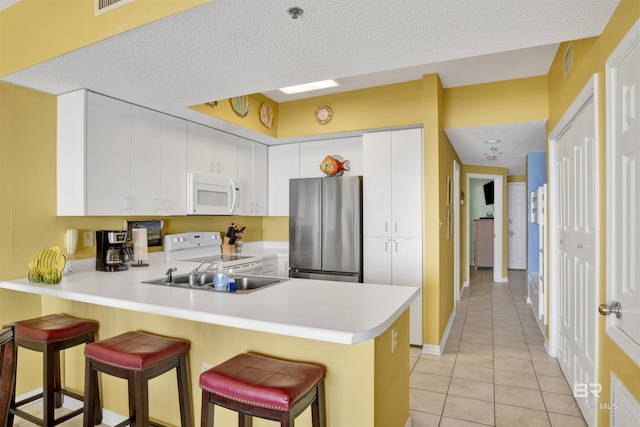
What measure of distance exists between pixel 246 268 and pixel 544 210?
10.4 ft

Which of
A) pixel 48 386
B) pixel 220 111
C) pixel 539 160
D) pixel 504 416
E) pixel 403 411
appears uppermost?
pixel 220 111

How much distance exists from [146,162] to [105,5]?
139cm

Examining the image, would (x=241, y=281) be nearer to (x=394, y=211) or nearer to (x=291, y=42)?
(x=291, y=42)

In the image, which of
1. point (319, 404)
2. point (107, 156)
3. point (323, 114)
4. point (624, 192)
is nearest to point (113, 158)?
point (107, 156)

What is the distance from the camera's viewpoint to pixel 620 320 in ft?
5.22

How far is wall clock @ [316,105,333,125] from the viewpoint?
4.14 meters

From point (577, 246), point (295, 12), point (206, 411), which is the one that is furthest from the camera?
point (577, 246)

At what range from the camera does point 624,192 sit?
1541 mm

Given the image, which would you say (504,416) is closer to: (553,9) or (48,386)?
(553,9)

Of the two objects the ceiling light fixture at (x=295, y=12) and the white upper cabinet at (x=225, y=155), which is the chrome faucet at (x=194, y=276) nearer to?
the ceiling light fixture at (x=295, y=12)

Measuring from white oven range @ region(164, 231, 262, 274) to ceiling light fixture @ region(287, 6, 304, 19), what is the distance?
7.79 feet

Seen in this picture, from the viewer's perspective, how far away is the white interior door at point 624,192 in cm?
142

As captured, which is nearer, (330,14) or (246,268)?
(330,14)

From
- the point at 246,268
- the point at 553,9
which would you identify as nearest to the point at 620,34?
the point at 553,9
